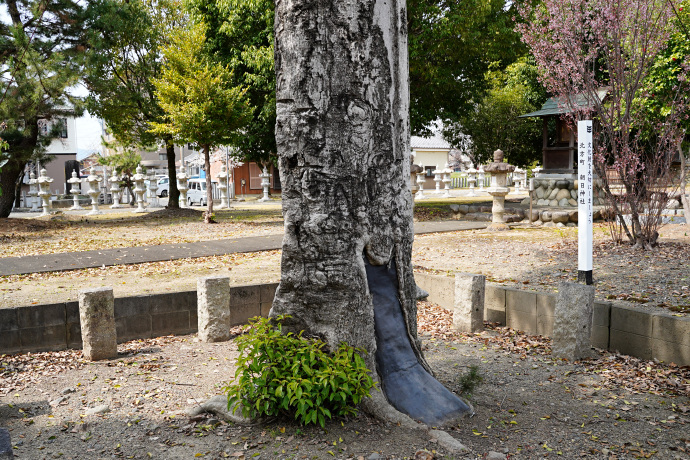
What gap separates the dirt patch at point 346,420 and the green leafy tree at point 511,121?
2206 centimetres

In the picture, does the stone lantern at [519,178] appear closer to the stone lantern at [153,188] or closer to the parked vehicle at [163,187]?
the stone lantern at [153,188]

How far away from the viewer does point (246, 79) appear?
17344 mm

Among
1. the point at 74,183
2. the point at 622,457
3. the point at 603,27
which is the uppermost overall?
the point at 603,27

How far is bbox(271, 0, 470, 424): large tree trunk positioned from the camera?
11.7ft

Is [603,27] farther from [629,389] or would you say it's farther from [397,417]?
[397,417]

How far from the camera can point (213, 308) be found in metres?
5.92

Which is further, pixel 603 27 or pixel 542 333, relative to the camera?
pixel 603 27

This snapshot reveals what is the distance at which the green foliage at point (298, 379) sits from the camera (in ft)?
10.8

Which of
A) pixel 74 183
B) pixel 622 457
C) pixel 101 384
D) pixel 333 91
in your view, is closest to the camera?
pixel 622 457

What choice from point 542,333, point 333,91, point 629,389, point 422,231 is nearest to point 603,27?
point 422,231

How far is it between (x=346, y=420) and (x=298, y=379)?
49 cm

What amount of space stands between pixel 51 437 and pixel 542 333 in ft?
14.5

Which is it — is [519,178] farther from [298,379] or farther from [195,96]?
[298,379]

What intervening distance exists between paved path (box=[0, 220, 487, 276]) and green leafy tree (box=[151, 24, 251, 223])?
456 centimetres
